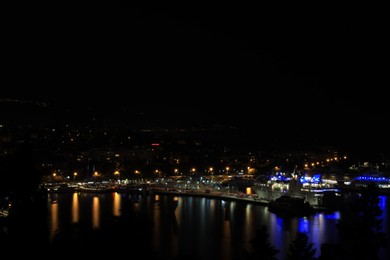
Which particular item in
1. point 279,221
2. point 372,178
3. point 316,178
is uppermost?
point 316,178

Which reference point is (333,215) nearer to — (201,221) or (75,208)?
(201,221)

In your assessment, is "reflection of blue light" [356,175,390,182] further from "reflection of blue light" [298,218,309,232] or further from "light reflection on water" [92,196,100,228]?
"light reflection on water" [92,196,100,228]

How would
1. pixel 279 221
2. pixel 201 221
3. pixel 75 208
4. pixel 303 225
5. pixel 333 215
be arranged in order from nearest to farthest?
1. pixel 303 225
2. pixel 201 221
3. pixel 279 221
4. pixel 333 215
5. pixel 75 208

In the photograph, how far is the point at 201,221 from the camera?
10.2m

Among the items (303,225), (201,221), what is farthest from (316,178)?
(201,221)

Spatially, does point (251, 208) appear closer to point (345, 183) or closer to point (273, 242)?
point (273, 242)

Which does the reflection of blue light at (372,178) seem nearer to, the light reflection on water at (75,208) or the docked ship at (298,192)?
the docked ship at (298,192)

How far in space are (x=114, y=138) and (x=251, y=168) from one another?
410 inches

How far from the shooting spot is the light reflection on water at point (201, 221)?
790cm

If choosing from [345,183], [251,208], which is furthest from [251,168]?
[251,208]

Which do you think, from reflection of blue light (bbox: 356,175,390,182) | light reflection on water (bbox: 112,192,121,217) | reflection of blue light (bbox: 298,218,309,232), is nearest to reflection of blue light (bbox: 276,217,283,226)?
reflection of blue light (bbox: 298,218,309,232)

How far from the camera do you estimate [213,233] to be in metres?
8.96

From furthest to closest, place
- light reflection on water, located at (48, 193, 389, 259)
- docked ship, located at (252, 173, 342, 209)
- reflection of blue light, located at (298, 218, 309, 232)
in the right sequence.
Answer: docked ship, located at (252, 173, 342, 209) → reflection of blue light, located at (298, 218, 309, 232) → light reflection on water, located at (48, 193, 389, 259)

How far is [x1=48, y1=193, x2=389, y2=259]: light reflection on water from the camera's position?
7896 millimetres
